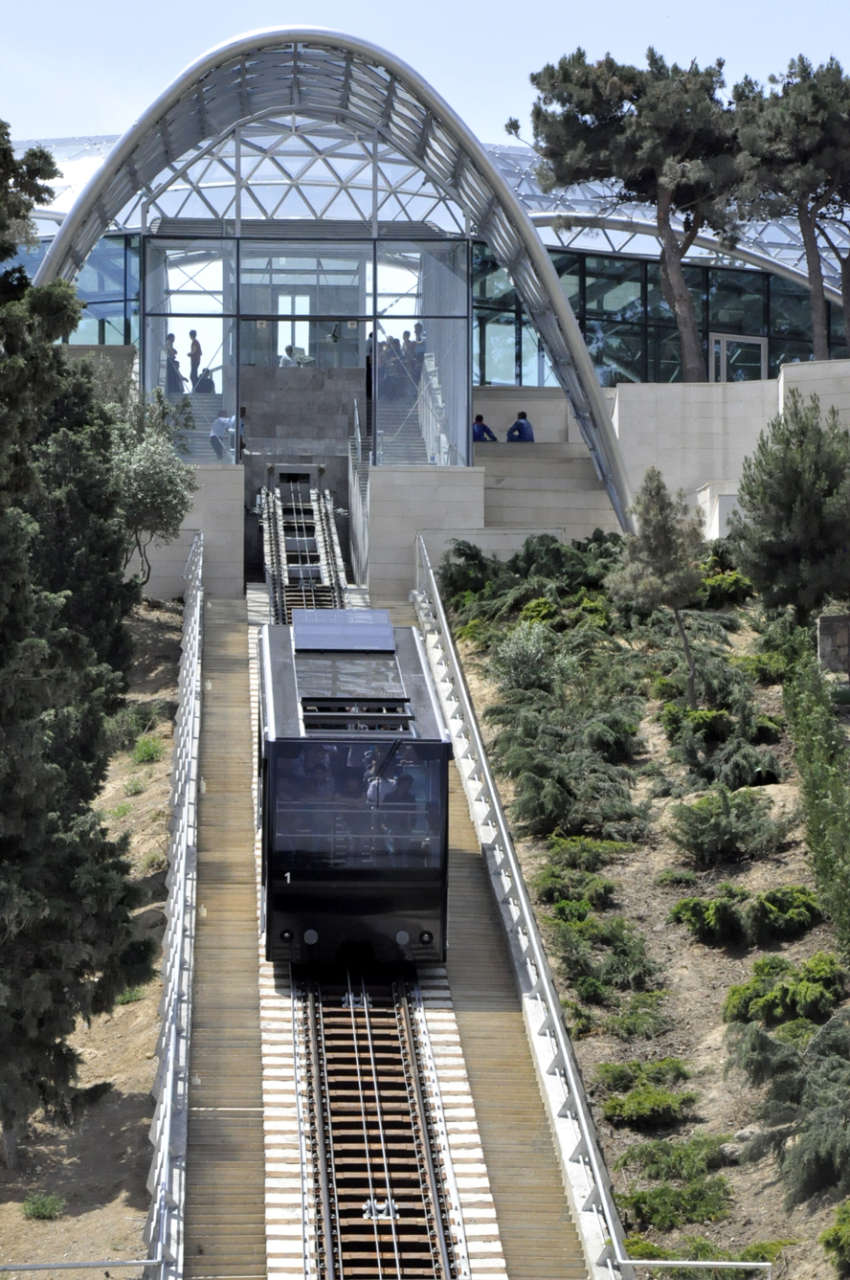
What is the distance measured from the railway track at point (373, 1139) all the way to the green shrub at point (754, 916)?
398 cm

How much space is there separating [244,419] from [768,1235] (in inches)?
1186

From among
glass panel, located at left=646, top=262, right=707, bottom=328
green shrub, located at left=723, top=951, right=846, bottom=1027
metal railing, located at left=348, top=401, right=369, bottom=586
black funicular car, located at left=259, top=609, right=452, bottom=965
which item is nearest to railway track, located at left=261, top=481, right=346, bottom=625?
metal railing, located at left=348, top=401, right=369, bottom=586

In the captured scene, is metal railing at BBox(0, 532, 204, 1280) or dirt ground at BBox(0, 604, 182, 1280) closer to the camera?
metal railing at BBox(0, 532, 204, 1280)

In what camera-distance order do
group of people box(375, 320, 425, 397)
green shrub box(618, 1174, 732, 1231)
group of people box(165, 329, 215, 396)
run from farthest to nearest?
group of people box(375, 320, 425, 397) < group of people box(165, 329, 215, 396) < green shrub box(618, 1174, 732, 1231)

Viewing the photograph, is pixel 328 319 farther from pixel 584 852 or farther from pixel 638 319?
pixel 584 852

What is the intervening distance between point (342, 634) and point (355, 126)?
81.4 feet

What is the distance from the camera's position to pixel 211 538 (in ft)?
133

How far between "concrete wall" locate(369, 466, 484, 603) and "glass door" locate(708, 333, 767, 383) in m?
15.5

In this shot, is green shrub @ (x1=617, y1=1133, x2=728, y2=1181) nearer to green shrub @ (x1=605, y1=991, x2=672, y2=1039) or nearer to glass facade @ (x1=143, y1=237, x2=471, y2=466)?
green shrub @ (x1=605, y1=991, x2=672, y2=1039)

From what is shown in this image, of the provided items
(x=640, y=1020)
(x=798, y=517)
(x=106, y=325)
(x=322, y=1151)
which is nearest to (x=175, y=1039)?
(x=322, y=1151)

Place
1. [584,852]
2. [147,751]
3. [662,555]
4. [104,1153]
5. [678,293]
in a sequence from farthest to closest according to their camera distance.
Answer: [678,293]
[147,751]
[662,555]
[584,852]
[104,1153]

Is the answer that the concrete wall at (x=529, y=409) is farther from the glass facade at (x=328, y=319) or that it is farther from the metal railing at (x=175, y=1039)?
the metal railing at (x=175, y=1039)

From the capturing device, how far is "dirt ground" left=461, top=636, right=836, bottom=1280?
715 inches

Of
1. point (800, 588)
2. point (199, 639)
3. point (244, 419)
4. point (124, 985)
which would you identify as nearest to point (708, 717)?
point (800, 588)
